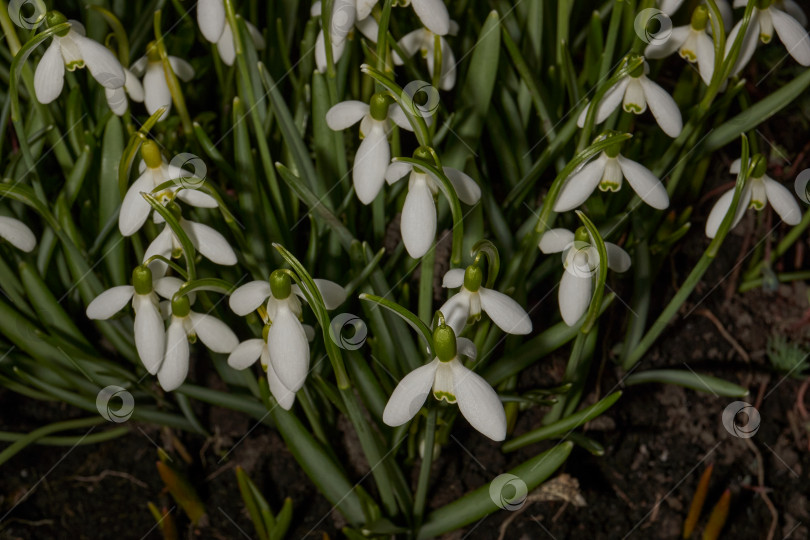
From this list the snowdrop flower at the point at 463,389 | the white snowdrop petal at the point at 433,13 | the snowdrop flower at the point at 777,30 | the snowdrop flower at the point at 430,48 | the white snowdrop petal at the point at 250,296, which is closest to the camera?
the snowdrop flower at the point at 463,389

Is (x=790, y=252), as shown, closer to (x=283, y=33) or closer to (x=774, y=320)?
(x=774, y=320)

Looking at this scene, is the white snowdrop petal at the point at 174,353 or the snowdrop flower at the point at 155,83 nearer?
the white snowdrop petal at the point at 174,353

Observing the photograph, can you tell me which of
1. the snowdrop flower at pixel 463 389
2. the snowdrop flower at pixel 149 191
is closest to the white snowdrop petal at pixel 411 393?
the snowdrop flower at pixel 463 389

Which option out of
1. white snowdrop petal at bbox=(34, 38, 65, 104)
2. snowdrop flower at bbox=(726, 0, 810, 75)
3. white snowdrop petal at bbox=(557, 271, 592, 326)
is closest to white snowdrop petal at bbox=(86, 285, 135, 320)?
white snowdrop petal at bbox=(34, 38, 65, 104)

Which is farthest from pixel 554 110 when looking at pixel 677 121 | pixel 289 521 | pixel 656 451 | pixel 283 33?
pixel 289 521

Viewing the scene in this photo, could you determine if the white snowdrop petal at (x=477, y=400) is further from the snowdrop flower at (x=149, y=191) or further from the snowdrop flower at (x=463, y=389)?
the snowdrop flower at (x=149, y=191)
